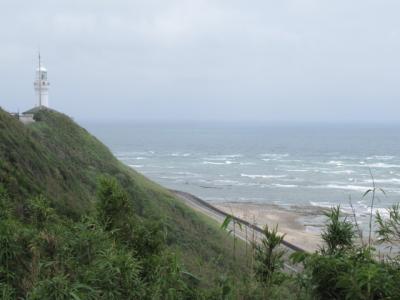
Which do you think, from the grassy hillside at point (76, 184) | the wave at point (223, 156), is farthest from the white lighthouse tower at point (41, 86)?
the wave at point (223, 156)

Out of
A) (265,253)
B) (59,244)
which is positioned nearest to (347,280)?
(265,253)

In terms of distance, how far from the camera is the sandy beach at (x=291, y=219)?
3659 centimetres

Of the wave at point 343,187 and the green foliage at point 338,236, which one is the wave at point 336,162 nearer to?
the wave at point 343,187

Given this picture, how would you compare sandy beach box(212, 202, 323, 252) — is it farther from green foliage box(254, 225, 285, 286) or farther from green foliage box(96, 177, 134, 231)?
green foliage box(254, 225, 285, 286)

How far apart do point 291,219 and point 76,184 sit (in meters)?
26.1

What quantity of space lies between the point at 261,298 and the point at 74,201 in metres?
14.7

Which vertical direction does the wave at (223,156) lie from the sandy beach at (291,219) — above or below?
above

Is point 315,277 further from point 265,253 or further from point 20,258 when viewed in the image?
point 20,258

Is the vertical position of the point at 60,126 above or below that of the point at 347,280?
above

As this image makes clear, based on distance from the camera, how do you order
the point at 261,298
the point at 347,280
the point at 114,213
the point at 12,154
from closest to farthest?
the point at 347,280 → the point at 261,298 → the point at 114,213 → the point at 12,154

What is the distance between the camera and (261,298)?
609 centimetres

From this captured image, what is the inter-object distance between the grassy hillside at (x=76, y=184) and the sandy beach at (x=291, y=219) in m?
8.40

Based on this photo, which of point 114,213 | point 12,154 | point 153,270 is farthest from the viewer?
point 12,154

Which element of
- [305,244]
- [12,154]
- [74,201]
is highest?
[12,154]
